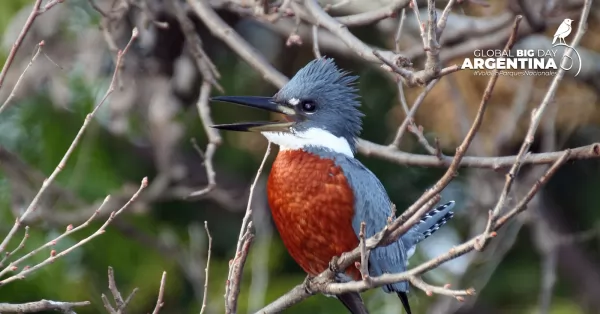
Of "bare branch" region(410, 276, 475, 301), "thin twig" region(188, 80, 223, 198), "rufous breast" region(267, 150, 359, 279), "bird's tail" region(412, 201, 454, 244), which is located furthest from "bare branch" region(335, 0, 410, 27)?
"bare branch" region(410, 276, 475, 301)

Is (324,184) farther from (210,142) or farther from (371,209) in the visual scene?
(210,142)

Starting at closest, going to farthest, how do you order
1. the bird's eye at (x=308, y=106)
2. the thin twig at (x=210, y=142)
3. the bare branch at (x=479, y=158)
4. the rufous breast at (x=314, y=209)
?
the bare branch at (x=479, y=158) < the rufous breast at (x=314, y=209) < the thin twig at (x=210, y=142) < the bird's eye at (x=308, y=106)

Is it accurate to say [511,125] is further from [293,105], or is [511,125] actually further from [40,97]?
[40,97]

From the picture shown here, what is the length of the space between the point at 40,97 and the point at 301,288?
9.71 ft

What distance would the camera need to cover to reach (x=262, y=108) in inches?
148

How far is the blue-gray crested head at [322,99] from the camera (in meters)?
3.82

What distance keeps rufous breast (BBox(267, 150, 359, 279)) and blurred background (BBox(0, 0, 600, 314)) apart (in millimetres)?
1174

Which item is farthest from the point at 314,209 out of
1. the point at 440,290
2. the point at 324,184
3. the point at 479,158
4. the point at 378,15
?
the point at 440,290

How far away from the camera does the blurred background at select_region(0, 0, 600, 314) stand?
208 inches

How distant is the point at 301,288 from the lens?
3285mm

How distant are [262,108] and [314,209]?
486mm

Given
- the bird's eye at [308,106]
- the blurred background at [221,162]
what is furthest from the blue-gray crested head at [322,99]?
the blurred background at [221,162]

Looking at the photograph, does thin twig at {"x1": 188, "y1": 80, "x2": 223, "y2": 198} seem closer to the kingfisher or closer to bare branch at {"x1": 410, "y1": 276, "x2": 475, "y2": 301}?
the kingfisher

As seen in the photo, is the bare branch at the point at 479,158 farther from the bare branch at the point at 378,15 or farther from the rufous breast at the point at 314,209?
the bare branch at the point at 378,15
